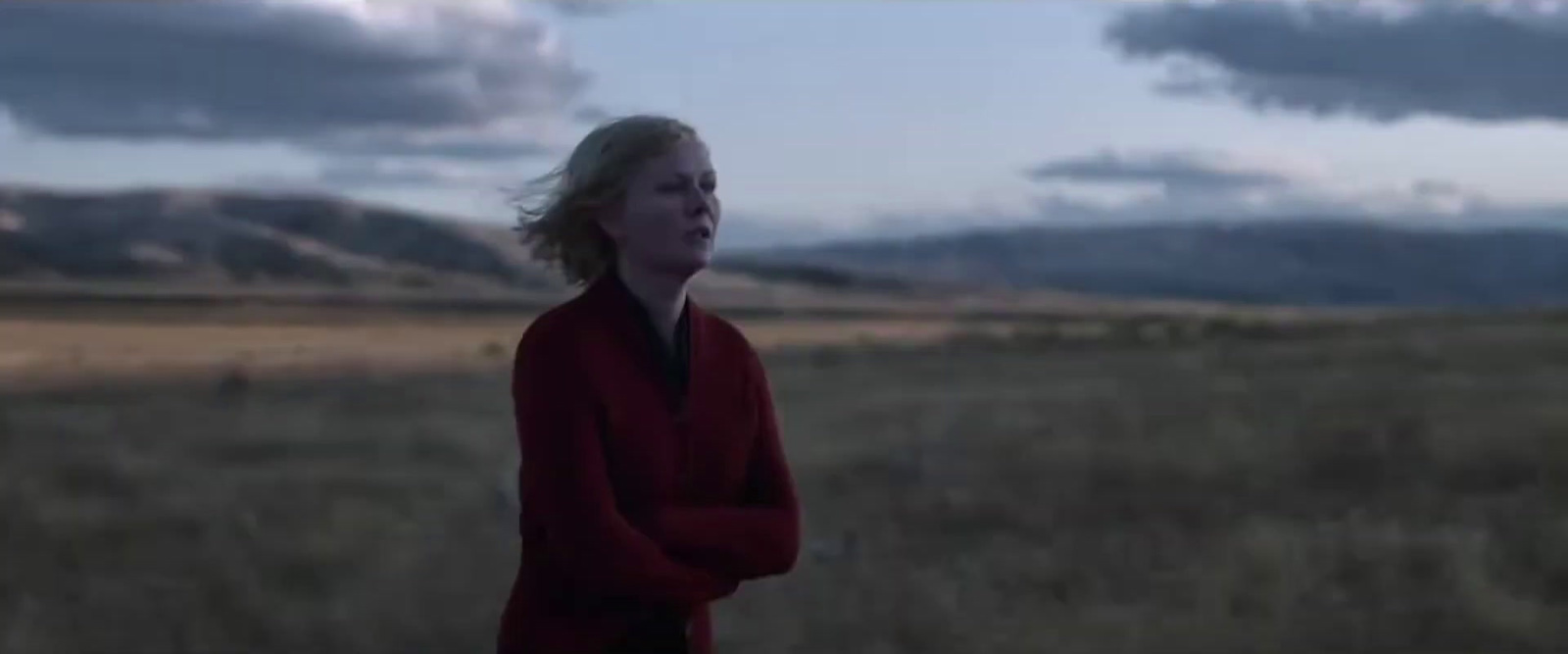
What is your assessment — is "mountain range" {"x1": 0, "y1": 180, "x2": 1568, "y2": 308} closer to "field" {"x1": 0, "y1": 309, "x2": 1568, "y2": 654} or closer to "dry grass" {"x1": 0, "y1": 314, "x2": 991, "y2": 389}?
"dry grass" {"x1": 0, "y1": 314, "x2": 991, "y2": 389}

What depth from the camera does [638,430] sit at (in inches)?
117

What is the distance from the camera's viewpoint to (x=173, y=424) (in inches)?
882

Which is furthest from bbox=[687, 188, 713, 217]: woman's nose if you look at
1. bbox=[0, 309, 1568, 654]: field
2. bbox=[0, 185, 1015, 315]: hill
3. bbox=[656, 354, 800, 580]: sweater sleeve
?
bbox=[0, 185, 1015, 315]: hill

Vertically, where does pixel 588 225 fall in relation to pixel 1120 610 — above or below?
above

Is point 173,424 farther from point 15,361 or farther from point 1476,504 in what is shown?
point 15,361

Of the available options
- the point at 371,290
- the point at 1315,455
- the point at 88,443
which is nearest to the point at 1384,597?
the point at 1315,455

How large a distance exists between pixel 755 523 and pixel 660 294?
37cm

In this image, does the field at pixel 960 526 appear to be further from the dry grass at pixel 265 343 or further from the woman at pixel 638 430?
the dry grass at pixel 265 343

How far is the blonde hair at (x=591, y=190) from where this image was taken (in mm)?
3068

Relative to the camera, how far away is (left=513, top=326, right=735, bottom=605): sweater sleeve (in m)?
2.92

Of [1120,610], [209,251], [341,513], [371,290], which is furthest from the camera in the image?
[209,251]

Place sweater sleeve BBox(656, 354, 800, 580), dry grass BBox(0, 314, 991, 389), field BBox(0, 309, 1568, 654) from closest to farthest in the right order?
1. sweater sleeve BBox(656, 354, 800, 580)
2. field BBox(0, 309, 1568, 654)
3. dry grass BBox(0, 314, 991, 389)

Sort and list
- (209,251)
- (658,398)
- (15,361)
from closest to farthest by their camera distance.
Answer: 1. (658,398)
2. (15,361)
3. (209,251)

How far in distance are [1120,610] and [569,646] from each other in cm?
599
